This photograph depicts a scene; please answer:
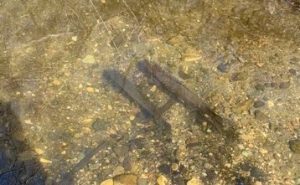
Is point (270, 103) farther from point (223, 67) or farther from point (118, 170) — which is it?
point (118, 170)

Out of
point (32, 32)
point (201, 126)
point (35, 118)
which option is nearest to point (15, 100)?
point (35, 118)

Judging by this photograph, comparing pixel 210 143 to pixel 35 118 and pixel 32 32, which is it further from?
pixel 32 32

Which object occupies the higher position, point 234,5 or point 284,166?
point 234,5

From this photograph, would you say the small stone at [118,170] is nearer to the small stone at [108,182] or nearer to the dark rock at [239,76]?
the small stone at [108,182]

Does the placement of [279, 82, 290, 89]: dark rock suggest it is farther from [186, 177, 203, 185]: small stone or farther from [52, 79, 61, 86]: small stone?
[52, 79, 61, 86]: small stone

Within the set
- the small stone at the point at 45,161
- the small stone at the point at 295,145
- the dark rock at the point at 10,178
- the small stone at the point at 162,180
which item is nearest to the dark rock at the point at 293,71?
the small stone at the point at 295,145

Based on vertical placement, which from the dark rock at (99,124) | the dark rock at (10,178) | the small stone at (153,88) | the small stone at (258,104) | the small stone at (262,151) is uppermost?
the small stone at (258,104)
